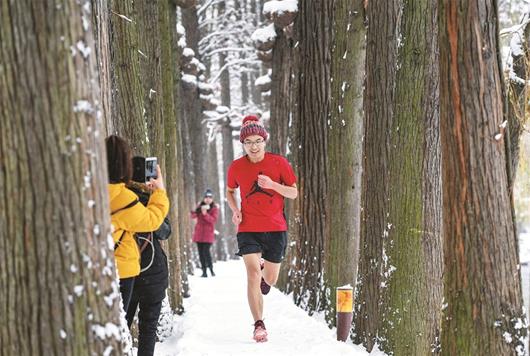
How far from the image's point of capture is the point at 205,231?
55.8 ft

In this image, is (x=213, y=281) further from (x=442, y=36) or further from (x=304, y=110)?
(x=442, y=36)

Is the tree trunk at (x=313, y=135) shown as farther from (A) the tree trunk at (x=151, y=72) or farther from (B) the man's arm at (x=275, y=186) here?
(B) the man's arm at (x=275, y=186)

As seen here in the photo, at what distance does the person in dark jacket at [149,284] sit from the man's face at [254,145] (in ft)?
5.81

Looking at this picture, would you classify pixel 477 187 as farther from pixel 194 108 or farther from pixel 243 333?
pixel 194 108

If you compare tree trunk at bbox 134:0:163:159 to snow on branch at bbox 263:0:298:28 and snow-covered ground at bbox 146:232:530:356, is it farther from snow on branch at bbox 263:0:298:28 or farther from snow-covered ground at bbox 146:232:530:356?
snow on branch at bbox 263:0:298:28

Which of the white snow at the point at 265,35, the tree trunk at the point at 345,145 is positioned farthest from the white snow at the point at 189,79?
the tree trunk at the point at 345,145

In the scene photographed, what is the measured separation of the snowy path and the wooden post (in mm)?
135

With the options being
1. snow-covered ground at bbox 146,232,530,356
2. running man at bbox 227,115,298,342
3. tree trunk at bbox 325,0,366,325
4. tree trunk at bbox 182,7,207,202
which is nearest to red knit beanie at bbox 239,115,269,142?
running man at bbox 227,115,298,342

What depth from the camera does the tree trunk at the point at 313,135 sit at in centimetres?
949

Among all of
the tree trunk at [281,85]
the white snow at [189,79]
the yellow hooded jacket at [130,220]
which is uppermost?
the white snow at [189,79]

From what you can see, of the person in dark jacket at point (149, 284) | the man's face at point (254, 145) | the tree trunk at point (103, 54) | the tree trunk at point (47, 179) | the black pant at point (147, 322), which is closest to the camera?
the tree trunk at point (47, 179)

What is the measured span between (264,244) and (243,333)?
109cm

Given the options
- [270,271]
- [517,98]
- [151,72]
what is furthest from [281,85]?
[270,271]

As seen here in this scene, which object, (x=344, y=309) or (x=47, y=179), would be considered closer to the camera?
(x=47, y=179)
